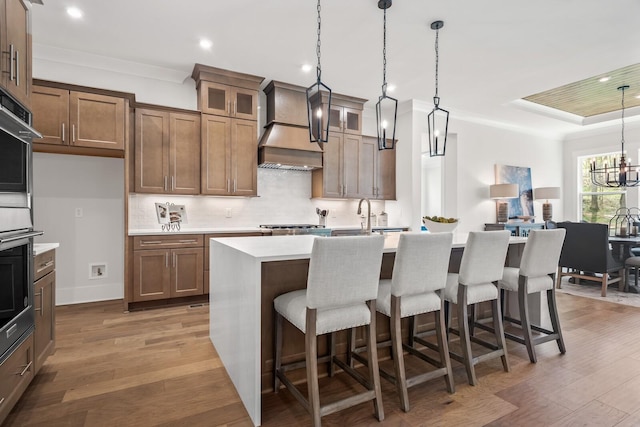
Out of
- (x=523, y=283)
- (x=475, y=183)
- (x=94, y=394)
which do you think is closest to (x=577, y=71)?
(x=475, y=183)

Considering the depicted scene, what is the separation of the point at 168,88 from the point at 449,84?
373cm

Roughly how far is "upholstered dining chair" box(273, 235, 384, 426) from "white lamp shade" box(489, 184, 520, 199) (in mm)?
5155

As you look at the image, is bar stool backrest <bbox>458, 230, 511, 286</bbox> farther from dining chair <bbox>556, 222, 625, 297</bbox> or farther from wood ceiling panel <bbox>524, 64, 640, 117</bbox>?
wood ceiling panel <bbox>524, 64, 640, 117</bbox>

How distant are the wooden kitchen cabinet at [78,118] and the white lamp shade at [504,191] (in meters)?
5.84

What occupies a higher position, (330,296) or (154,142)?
(154,142)

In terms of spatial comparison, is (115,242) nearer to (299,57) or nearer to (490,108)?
(299,57)

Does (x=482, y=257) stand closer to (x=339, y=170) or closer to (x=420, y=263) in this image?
(x=420, y=263)

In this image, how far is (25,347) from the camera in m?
1.96

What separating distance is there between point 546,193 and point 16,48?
303 inches

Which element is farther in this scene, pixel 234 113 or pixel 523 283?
pixel 234 113

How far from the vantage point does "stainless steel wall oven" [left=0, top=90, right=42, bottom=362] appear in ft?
5.55

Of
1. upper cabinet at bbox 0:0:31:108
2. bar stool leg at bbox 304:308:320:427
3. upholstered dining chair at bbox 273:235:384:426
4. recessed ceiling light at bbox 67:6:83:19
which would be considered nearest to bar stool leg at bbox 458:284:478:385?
upholstered dining chair at bbox 273:235:384:426

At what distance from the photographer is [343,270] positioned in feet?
5.74

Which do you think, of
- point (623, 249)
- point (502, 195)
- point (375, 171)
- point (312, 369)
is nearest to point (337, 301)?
point (312, 369)
